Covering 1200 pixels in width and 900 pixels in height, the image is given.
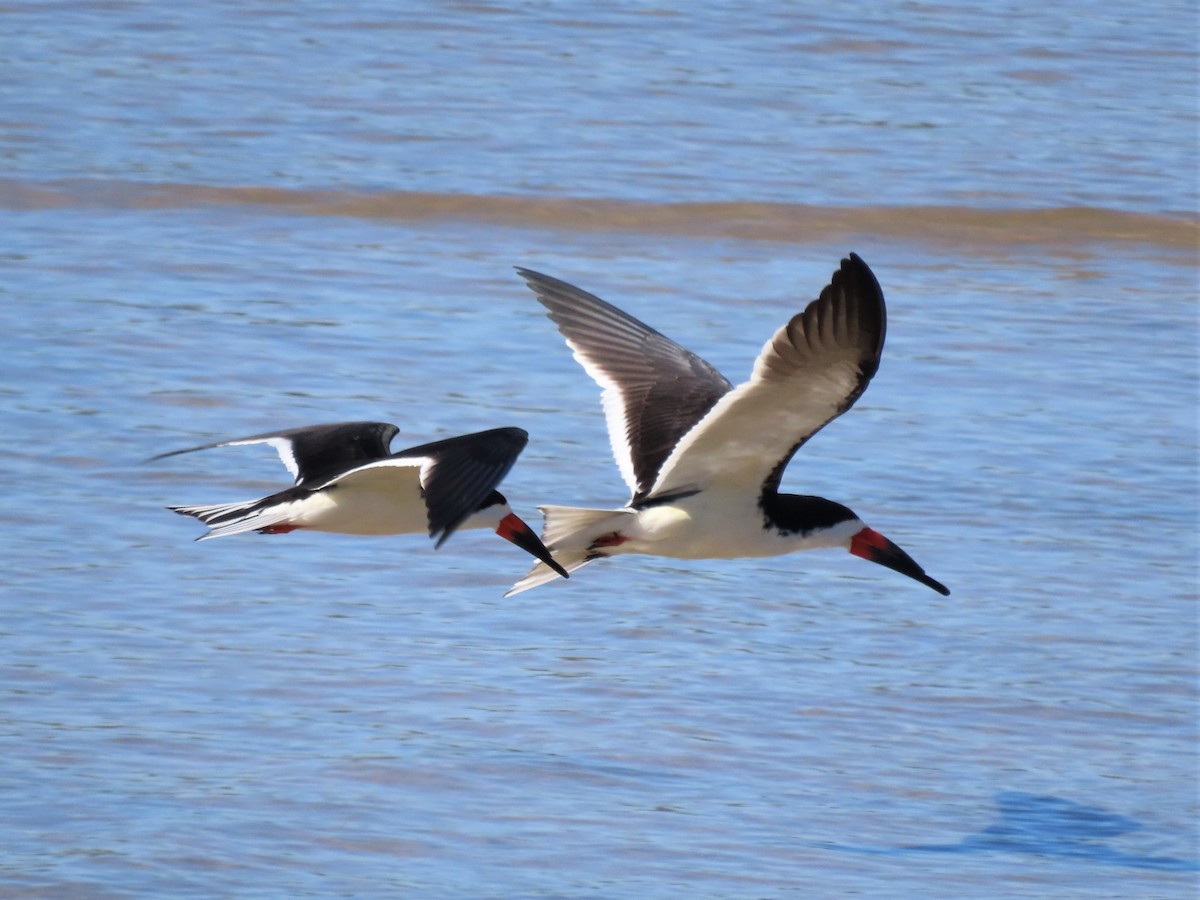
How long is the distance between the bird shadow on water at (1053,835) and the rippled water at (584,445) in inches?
0.6

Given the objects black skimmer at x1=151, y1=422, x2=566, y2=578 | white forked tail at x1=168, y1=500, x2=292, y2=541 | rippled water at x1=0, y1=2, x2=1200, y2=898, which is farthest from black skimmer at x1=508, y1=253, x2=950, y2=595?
white forked tail at x1=168, y1=500, x2=292, y2=541

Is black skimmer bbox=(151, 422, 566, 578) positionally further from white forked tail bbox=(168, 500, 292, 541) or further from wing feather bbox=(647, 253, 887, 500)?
wing feather bbox=(647, 253, 887, 500)

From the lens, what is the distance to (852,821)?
16.8 ft

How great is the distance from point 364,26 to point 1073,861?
30.6 feet

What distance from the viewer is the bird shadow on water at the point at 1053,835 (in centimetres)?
507

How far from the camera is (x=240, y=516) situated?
203 inches

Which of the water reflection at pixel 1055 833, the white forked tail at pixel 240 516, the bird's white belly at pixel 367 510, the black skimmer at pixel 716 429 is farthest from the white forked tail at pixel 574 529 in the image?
the water reflection at pixel 1055 833

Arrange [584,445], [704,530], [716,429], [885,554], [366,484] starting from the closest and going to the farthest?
[716,429]
[366,484]
[704,530]
[885,554]
[584,445]

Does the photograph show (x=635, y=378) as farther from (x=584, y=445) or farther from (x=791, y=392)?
(x=584, y=445)

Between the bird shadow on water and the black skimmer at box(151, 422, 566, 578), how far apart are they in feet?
4.22

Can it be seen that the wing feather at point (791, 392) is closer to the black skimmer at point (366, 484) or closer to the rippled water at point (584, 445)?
the black skimmer at point (366, 484)

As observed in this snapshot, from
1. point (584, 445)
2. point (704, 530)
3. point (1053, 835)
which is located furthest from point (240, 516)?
point (584, 445)

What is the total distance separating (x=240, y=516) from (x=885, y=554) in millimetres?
1823

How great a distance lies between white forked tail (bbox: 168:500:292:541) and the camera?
16.7 ft
